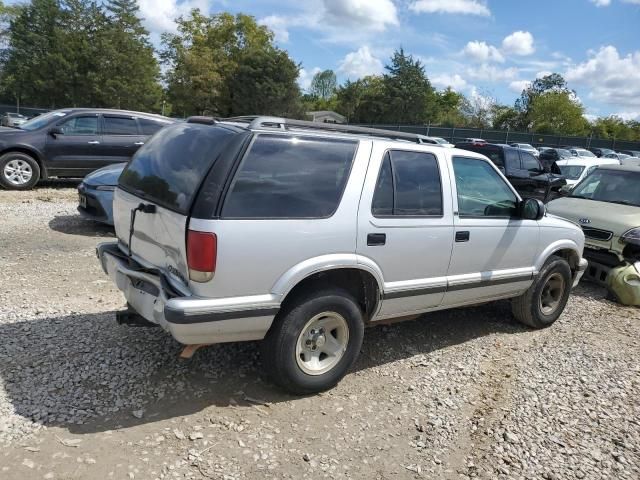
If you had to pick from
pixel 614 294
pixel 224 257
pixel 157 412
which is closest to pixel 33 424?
pixel 157 412

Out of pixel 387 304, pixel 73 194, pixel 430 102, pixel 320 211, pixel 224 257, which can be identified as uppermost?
pixel 430 102

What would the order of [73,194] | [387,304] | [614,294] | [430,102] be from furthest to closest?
1. [430,102]
2. [73,194]
3. [614,294]
4. [387,304]

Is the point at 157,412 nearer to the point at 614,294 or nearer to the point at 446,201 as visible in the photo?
the point at 446,201

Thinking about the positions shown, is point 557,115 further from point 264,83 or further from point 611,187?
point 611,187

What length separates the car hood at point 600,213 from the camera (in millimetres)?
6801

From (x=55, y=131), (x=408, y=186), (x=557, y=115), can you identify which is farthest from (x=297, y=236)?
(x=557, y=115)

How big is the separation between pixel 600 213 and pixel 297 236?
5.71m

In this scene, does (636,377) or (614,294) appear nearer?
(636,377)

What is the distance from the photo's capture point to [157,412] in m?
3.25

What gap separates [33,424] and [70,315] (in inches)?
65.7

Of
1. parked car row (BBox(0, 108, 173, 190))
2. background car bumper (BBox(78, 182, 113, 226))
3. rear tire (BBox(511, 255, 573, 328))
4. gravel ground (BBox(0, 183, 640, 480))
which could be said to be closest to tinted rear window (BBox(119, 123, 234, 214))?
gravel ground (BBox(0, 183, 640, 480))

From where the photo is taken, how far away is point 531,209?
4.63 m

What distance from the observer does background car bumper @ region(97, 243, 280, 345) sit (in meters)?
2.94

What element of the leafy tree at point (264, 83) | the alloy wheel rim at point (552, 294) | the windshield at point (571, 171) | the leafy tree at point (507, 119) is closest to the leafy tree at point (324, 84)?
the leafy tree at point (507, 119)
